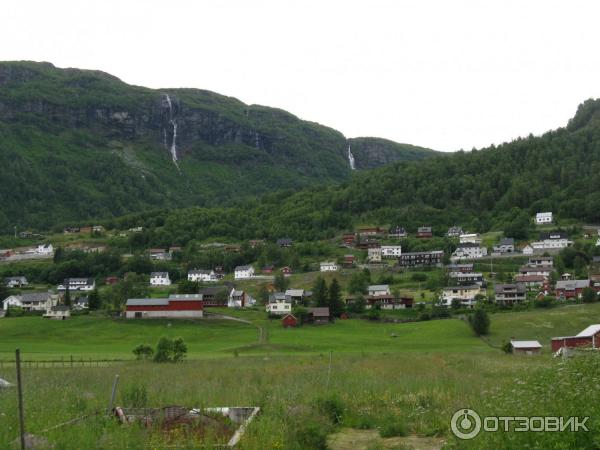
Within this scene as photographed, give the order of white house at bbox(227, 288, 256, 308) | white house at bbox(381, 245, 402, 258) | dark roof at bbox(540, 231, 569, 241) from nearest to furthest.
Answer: white house at bbox(227, 288, 256, 308)
dark roof at bbox(540, 231, 569, 241)
white house at bbox(381, 245, 402, 258)

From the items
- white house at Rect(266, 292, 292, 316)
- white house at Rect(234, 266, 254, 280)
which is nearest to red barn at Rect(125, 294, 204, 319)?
white house at Rect(266, 292, 292, 316)

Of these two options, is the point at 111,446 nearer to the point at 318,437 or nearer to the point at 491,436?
the point at 318,437

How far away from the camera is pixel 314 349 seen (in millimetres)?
52844

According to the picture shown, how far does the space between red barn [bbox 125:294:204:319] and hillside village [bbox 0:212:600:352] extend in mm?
136

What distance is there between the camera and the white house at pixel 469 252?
402ft

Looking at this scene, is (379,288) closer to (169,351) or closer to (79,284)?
(169,351)

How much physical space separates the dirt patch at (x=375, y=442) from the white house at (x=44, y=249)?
518 feet

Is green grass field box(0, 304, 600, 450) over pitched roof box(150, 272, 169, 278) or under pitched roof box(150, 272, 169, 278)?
over

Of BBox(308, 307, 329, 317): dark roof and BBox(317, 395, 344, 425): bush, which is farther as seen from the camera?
BBox(308, 307, 329, 317): dark roof

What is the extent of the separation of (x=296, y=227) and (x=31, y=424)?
495 ft

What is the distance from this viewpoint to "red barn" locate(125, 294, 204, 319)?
81438 mm

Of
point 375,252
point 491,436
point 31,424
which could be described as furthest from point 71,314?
point 491,436

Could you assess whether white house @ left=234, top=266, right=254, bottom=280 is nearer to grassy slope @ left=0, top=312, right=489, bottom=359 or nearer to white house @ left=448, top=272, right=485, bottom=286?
grassy slope @ left=0, top=312, right=489, bottom=359

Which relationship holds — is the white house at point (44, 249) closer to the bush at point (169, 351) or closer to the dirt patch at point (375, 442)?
the bush at point (169, 351)
